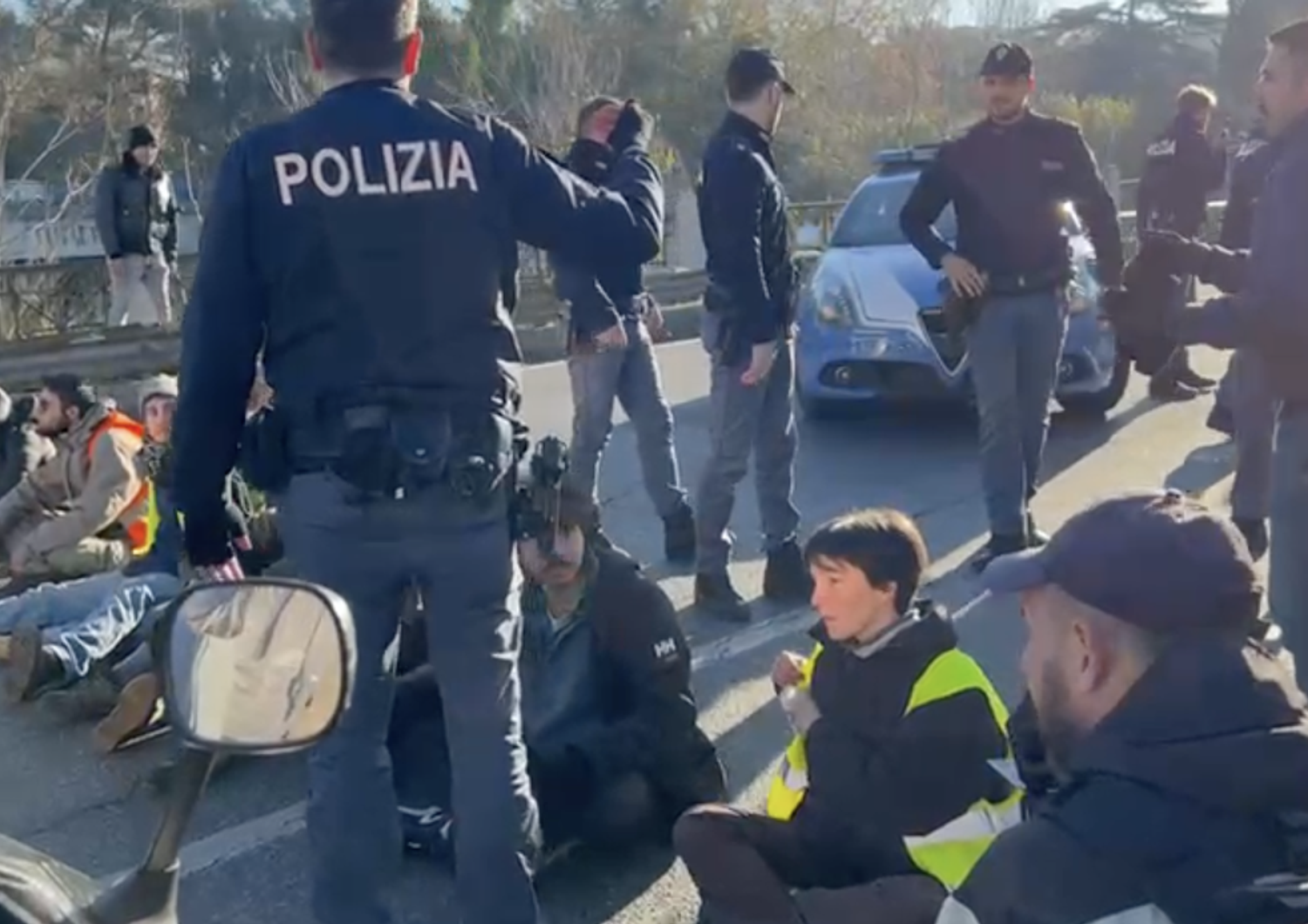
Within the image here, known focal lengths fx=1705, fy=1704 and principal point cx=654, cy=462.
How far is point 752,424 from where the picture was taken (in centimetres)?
607

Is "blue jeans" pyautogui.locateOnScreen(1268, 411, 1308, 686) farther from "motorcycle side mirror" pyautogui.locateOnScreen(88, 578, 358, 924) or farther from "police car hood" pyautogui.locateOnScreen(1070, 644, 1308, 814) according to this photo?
"motorcycle side mirror" pyautogui.locateOnScreen(88, 578, 358, 924)

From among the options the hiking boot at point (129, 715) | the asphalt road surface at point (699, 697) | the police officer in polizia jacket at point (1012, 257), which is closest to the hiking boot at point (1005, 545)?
the police officer in polizia jacket at point (1012, 257)

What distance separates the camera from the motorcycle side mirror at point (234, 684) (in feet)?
6.01

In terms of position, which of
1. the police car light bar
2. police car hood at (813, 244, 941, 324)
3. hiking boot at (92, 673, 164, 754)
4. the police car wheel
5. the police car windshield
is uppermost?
the police car light bar

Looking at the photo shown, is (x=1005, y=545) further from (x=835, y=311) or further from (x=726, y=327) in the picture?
(x=835, y=311)

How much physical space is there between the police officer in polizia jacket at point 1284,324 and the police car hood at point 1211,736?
2.00m

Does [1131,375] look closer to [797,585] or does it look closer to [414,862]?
[797,585]

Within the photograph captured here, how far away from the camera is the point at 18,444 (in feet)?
24.9

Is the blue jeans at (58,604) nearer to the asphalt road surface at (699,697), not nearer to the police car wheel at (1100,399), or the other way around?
the asphalt road surface at (699,697)

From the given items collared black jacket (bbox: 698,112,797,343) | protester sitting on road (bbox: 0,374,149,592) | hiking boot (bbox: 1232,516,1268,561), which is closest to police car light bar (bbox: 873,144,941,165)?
hiking boot (bbox: 1232,516,1268,561)

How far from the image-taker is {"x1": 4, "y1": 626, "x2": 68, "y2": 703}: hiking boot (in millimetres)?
5414

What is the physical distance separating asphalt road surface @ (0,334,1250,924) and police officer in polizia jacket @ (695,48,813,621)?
255 mm

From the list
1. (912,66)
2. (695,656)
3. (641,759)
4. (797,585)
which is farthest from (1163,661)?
(912,66)

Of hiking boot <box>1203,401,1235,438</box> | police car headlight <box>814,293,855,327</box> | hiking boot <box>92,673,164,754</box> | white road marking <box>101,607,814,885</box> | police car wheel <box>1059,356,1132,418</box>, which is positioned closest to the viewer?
white road marking <box>101,607,814,885</box>
